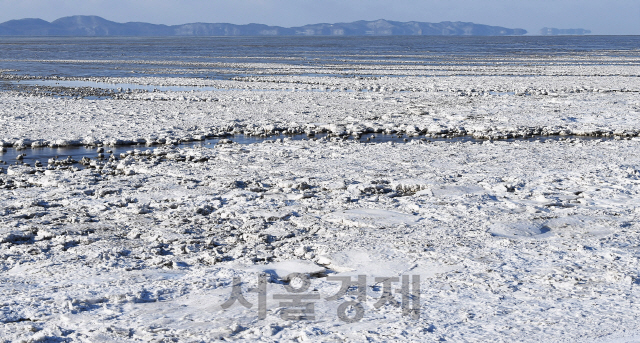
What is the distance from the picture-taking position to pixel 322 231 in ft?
22.2

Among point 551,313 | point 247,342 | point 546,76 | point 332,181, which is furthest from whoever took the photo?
point 546,76

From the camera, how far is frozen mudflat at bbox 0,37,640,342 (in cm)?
463

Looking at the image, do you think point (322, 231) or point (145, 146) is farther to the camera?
point (145, 146)

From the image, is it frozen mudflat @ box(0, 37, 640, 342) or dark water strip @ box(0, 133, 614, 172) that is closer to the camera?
frozen mudflat @ box(0, 37, 640, 342)

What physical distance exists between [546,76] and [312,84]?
1165cm

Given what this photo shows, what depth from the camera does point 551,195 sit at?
26.5 ft

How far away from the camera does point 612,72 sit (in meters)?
31.4

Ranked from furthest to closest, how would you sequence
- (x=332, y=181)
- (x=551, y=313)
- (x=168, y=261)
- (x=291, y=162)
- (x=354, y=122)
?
1. (x=354, y=122)
2. (x=291, y=162)
3. (x=332, y=181)
4. (x=168, y=261)
5. (x=551, y=313)

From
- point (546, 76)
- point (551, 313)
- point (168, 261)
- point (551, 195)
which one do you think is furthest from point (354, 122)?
point (546, 76)

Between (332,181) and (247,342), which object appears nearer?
(247,342)

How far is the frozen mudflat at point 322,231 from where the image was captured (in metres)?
4.63

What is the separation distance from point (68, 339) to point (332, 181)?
5102 mm

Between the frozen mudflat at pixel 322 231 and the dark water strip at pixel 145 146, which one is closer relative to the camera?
the frozen mudflat at pixel 322 231

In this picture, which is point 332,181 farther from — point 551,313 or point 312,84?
point 312,84
